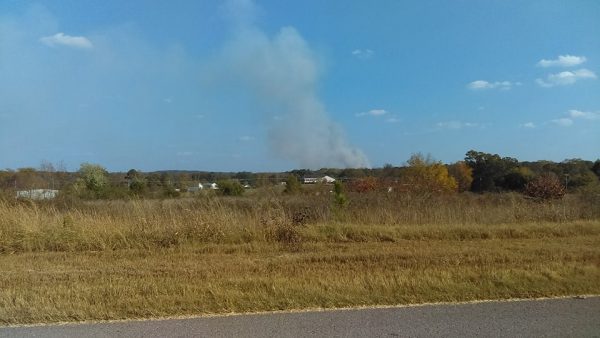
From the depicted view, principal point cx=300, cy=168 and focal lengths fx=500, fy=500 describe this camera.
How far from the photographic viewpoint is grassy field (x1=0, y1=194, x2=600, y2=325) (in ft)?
20.3

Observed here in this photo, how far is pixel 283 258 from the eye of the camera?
964 centimetres

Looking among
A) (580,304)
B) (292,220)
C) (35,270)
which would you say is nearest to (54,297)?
(35,270)

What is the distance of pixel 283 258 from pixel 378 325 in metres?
4.59

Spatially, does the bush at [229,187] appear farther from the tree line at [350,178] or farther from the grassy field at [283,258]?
the grassy field at [283,258]

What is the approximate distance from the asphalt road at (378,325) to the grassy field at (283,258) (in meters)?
0.35

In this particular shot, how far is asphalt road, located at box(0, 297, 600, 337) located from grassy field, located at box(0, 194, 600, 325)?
1.16 feet

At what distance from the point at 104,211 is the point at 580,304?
12389 mm

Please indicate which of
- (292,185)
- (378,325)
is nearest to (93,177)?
(292,185)

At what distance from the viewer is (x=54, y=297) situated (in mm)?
6277

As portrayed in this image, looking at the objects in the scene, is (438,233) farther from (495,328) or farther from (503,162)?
(503,162)

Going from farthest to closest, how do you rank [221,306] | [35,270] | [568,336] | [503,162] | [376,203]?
[503,162]
[376,203]
[35,270]
[221,306]
[568,336]

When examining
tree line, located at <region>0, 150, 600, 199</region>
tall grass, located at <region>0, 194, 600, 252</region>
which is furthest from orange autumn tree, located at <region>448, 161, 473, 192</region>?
tall grass, located at <region>0, 194, 600, 252</region>

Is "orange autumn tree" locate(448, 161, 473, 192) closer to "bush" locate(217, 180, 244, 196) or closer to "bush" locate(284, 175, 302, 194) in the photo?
"bush" locate(284, 175, 302, 194)

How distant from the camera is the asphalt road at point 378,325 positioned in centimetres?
496
